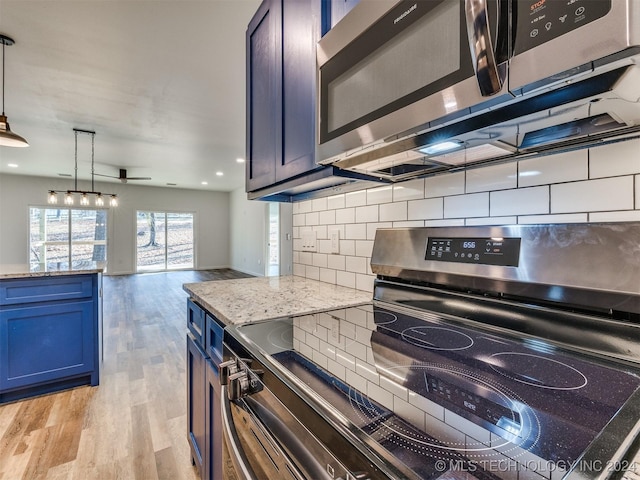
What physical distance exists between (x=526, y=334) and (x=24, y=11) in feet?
10.2

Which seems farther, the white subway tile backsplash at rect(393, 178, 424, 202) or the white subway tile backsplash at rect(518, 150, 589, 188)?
the white subway tile backsplash at rect(393, 178, 424, 202)

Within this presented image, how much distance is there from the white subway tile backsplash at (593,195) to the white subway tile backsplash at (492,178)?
0.39ft

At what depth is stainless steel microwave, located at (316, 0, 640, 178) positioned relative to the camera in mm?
464

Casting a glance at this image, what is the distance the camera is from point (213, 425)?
3.93ft

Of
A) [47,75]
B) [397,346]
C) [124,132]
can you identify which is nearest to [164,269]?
[124,132]

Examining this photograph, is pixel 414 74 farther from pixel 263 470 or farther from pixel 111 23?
pixel 111 23

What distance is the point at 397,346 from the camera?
2.57 feet

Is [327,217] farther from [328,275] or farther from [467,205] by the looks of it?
[467,205]

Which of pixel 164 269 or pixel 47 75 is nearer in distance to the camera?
pixel 47 75

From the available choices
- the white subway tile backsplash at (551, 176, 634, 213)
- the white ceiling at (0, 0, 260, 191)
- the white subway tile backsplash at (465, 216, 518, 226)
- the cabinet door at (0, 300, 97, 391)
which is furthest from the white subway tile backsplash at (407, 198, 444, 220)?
the cabinet door at (0, 300, 97, 391)

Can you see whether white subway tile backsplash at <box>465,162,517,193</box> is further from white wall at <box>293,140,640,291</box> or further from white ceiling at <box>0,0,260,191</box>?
white ceiling at <box>0,0,260,191</box>

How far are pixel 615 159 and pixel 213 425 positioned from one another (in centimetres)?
152

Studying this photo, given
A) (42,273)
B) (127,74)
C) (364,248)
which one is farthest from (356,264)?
(127,74)

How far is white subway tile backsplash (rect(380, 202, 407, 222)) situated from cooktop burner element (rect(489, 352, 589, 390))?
2.16 feet
